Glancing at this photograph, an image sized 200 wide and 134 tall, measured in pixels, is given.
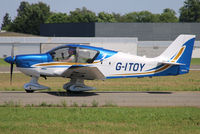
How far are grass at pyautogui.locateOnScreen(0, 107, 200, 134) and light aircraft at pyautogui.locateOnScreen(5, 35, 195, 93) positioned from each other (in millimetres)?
3683

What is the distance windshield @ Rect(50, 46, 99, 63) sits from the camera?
1512cm

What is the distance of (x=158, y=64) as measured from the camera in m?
16.1

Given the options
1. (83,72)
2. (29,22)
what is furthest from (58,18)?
(83,72)

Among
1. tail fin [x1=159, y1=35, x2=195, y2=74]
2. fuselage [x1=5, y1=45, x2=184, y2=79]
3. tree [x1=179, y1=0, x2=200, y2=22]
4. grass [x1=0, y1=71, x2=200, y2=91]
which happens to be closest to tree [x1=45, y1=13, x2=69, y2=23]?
tree [x1=179, y1=0, x2=200, y2=22]

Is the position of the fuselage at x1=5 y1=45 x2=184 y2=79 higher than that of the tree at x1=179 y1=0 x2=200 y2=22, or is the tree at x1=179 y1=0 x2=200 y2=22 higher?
the tree at x1=179 y1=0 x2=200 y2=22

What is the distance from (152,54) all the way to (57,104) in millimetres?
53458

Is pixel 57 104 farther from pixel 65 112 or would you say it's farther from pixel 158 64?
pixel 158 64

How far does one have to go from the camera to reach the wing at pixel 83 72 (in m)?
14.7

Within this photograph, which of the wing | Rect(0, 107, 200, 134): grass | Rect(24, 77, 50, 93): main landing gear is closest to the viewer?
Rect(0, 107, 200, 134): grass

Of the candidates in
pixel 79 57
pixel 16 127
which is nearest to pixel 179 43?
pixel 79 57

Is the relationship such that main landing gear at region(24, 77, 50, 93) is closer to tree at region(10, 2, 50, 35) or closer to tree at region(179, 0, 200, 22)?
tree at region(10, 2, 50, 35)

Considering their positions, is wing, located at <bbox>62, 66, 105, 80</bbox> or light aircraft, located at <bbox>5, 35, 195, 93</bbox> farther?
light aircraft, located at <bbox>5, 35, 195, 93</bbox>

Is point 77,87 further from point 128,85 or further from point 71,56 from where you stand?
point 128,85

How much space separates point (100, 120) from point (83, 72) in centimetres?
506
